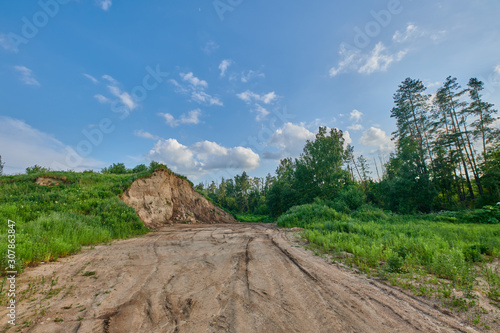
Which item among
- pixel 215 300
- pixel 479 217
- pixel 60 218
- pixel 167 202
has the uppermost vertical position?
pixel 167 202

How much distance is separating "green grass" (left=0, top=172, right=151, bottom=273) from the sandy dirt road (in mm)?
783

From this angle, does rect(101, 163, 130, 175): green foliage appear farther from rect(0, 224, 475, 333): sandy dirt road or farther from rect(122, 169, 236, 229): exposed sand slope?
rect(0, 224, 475, 333): sandy dirt road

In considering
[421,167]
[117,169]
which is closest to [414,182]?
[421,167]

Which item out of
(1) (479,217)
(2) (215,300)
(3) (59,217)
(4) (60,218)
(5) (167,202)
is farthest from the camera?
(5) (167,202)

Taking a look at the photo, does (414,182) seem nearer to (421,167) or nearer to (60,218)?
(421,167)

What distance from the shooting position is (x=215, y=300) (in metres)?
3.17

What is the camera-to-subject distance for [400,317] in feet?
8.77

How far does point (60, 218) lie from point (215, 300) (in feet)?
29.0

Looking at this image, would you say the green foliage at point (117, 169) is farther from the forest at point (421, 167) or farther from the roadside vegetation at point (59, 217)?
the forest at point (421, 167)

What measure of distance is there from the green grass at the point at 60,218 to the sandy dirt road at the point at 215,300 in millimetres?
783

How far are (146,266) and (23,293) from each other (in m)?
2.09

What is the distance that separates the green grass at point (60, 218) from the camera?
523cm

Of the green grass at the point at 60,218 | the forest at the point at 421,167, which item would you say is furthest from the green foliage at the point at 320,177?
the green grass at the point at 60,218

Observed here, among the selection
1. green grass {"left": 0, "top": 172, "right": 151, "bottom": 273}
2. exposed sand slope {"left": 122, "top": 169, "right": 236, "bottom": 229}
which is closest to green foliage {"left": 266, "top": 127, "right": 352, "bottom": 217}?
exposed sand slope {"left": 122, "top": 169, "right": 236, "bottom": 229}
